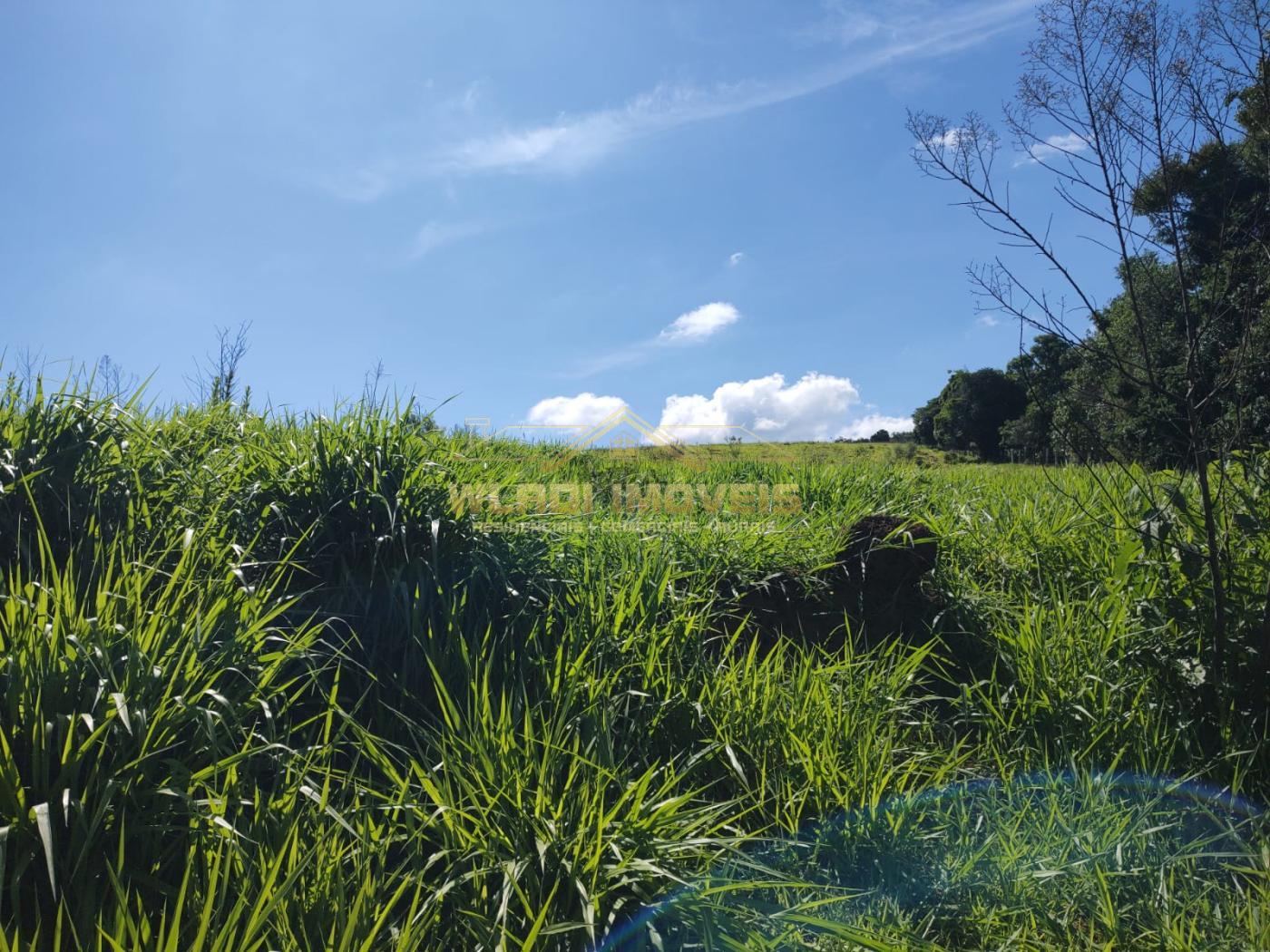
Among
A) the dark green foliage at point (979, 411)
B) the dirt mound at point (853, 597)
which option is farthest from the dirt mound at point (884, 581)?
the dark green foliage at point (979, 411)

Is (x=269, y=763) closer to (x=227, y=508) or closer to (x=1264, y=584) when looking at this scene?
(x=227, y=508)

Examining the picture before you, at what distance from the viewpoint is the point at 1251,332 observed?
313cm

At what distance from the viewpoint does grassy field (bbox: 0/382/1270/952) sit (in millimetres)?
1761

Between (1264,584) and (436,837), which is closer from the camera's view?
(436,837)

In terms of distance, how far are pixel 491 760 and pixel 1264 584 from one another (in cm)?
302

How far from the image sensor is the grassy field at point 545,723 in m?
1.76

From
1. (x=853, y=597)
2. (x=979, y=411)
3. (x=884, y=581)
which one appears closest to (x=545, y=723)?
(x=853, y=597)

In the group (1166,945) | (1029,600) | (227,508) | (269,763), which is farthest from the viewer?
(1029,600)


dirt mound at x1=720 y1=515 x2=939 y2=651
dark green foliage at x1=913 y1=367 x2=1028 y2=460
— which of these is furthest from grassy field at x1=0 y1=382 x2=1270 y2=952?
dark green foliage at x1=913 y1=367 x2=1028 y2=460

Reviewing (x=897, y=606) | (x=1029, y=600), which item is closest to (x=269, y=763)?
(x=897, y=606)

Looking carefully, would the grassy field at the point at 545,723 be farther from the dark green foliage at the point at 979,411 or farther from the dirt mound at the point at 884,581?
the dark green foliage at the point at 979,411

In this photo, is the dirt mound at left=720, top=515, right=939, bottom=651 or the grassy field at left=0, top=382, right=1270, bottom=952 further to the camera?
the dirt mound at left=720, top=515, right=939, bottom=651

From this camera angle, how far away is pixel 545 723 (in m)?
2.33

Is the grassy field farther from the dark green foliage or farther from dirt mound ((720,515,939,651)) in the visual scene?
the dark green foliage
